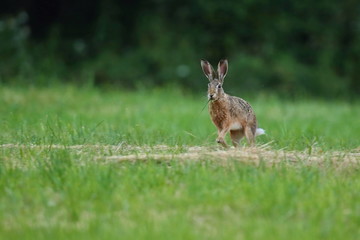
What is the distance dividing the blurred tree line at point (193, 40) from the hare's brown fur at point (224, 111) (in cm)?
1302

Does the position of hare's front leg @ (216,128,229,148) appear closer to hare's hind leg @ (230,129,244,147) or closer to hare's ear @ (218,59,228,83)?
hare's hind leg @ (230,129,244,147)

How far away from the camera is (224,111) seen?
883 centimetres

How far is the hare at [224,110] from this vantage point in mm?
8773

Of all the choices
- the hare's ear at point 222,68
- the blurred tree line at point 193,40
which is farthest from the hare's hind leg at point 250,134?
the blurred tree line at point 193,40

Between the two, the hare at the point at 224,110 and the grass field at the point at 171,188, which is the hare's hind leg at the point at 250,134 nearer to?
the hare at the point at 224,110

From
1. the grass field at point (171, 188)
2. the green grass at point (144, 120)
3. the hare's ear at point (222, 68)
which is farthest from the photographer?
the green grass at point (144, 120)

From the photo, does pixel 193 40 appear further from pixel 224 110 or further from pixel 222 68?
pixel 224 110

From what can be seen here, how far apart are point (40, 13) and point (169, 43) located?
4071 millimetres

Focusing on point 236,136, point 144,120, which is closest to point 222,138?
point 236,136

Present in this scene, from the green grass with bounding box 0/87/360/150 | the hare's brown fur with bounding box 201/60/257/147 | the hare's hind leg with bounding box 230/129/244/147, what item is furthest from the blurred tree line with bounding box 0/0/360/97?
the hare's brown fur with bounding box 201/60/257/147

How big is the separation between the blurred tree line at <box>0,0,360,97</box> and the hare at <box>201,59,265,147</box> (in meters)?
13.0

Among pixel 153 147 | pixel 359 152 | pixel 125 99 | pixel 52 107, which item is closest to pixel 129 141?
pixel 153 147

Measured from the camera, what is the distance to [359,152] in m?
8.55

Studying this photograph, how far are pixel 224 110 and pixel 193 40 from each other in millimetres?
14705
